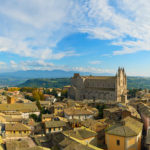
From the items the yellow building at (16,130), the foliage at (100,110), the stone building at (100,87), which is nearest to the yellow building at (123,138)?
the yellow building at (16,130)

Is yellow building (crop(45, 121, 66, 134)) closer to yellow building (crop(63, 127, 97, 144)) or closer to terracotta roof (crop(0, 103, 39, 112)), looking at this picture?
yellow building (crop(63, 127, 97, 144))

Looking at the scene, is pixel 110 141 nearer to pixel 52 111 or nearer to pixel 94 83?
pixel 52 111

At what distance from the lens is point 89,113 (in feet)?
174

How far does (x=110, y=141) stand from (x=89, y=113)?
2231cm

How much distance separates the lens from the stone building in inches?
3420

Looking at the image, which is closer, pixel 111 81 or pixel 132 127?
pixel 132 127

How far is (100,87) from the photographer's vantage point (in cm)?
9788

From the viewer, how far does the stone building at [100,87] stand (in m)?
86.9

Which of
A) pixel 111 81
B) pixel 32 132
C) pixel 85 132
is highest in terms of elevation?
pixel 111 81

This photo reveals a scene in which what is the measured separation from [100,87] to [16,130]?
63.1 meters

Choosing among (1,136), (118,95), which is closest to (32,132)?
(1,136)

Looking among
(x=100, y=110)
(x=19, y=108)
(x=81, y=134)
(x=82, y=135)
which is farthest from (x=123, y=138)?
(x=19, y=108)

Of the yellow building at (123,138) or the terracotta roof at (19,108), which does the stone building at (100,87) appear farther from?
the yellow building at (123,138)

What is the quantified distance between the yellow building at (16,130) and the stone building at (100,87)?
5192 centimetres
